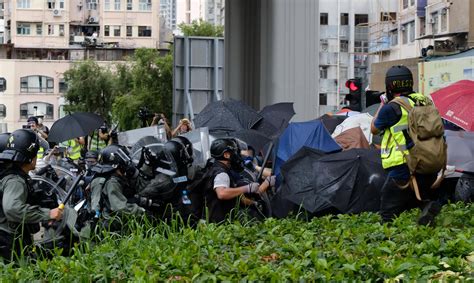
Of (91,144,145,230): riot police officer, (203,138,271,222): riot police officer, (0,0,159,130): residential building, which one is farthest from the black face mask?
(0,0,159,130): residential building

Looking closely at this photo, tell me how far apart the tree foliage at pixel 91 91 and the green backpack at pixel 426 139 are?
2697 inches

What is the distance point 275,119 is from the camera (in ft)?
54.8

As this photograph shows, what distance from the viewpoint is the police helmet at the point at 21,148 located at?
854 centimetres

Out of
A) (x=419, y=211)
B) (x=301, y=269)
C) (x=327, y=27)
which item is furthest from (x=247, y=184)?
(x=327, y=27)

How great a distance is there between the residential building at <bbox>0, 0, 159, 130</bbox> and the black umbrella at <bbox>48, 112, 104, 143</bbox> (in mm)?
76128

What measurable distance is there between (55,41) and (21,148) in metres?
97.6

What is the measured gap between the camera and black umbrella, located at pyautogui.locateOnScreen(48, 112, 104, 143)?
17594mm

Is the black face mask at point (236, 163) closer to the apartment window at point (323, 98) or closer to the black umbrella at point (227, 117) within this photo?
the black umbrella at point (227, 117)

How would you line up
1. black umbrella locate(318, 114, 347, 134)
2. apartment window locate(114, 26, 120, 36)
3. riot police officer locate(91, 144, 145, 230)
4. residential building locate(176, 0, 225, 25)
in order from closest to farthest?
riot police officer locate(91, 144, 145, 230) < black umbrella locate(318, 114, 347, 134) < residential building locate(176, 0, 225, 25) < apartment window locate(114, 26, 120, 36)

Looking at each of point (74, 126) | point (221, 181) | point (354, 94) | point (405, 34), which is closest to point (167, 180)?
point (221, 181)

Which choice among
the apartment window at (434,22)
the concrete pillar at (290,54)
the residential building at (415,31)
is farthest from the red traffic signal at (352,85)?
the apartment window at (434,22)

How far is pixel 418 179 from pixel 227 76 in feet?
55.4

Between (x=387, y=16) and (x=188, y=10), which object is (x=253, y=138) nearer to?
(x=387, y=16)

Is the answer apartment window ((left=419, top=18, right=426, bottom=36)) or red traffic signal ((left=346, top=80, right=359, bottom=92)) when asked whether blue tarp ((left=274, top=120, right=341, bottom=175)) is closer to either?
red traffic signal ((left=346, top=80, right=359, bottom=92))
